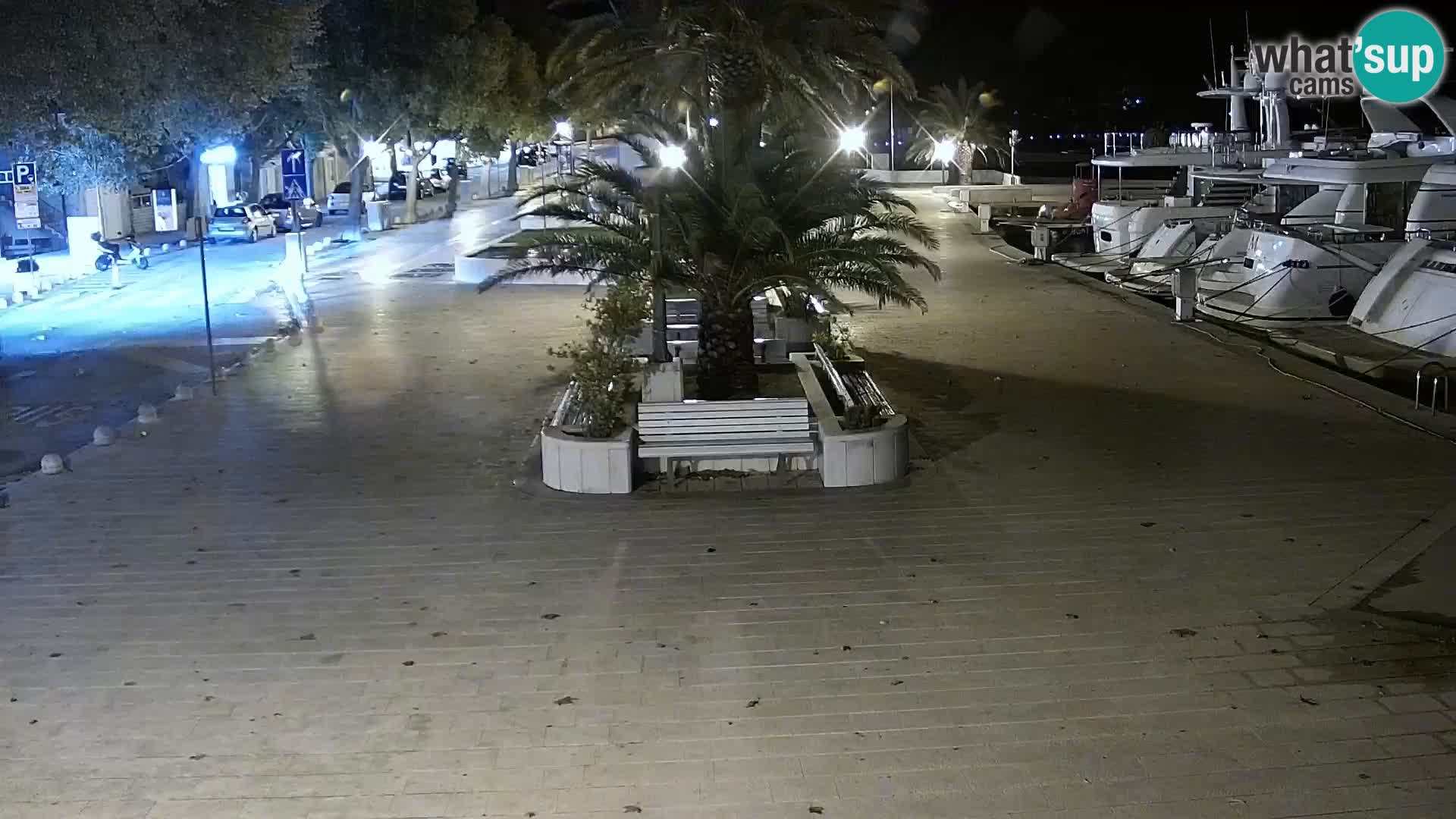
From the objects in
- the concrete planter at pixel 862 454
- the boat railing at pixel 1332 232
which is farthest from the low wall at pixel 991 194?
the concrete planter at pixel 862 454

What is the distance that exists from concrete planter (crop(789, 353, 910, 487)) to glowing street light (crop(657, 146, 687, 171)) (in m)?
3.33

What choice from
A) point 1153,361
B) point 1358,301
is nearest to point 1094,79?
point 1358,301

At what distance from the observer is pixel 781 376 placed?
46.5 ft

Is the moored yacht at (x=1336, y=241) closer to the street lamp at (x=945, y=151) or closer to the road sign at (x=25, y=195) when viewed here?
the road sign at (x=25, y=195)

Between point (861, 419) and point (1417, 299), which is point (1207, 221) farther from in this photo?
point (861, 419)

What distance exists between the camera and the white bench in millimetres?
10742

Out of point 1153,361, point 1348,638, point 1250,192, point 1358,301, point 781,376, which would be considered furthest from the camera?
point 1250,192

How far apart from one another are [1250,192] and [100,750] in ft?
105

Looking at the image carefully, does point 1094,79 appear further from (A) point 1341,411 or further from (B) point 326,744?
(B) point 326,744

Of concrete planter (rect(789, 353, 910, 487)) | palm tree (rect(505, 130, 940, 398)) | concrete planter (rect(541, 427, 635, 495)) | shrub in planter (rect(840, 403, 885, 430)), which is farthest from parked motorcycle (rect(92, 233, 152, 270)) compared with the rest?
concrete planter (rect(789, 353, 910, 487))

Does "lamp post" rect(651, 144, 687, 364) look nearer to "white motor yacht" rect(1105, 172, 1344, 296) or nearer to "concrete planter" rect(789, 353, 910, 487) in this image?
"concrete planter" rect(789, 353, 910, 487)

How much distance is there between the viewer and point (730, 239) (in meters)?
12.4

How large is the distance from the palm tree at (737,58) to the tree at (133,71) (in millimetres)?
5046

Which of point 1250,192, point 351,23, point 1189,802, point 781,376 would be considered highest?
point 351,23
